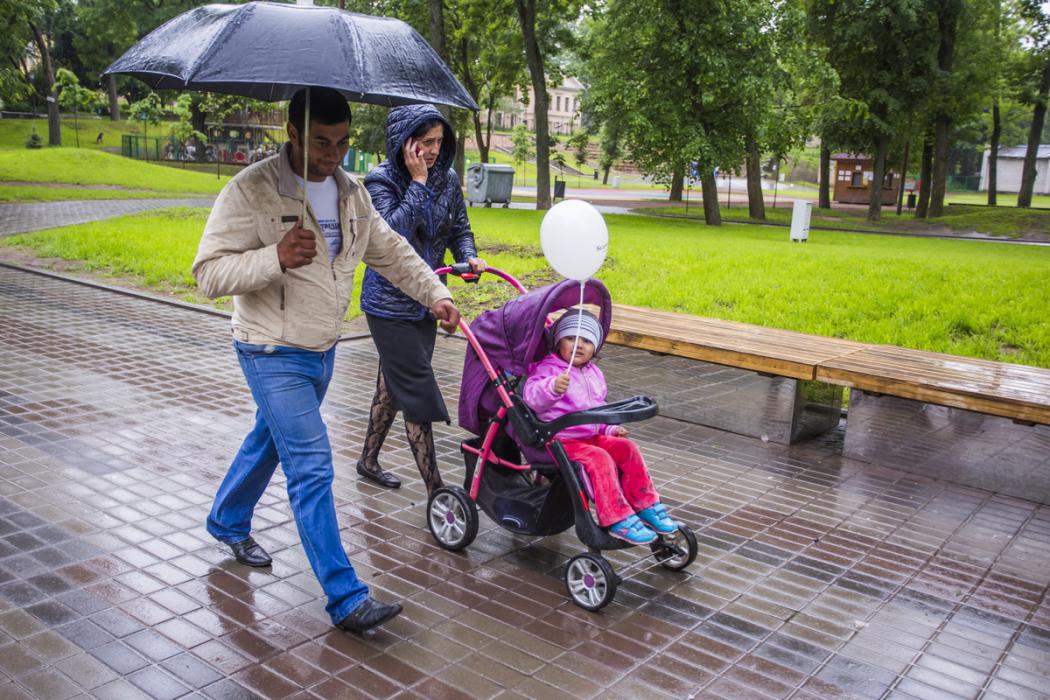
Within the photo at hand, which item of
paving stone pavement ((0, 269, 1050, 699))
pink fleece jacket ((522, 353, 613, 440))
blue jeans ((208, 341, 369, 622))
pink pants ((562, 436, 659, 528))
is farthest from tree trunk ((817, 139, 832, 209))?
blue jeans ((208, 341, 369, 622))

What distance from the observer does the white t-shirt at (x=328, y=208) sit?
12.2 feet

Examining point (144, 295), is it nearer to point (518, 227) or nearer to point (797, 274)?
point (797, 274)

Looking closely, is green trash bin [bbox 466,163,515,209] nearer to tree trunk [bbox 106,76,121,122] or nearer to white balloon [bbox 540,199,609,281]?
white balloon [bbox 540,199,609,281]

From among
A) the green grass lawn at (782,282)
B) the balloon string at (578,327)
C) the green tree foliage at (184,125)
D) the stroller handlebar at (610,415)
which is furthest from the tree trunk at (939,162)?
the stroller handlebar at (610,415)

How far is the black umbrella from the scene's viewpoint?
318 centimetres

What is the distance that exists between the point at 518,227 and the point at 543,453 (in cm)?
1601

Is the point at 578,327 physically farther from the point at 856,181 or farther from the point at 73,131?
the point at 73,131

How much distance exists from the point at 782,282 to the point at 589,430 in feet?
25.5

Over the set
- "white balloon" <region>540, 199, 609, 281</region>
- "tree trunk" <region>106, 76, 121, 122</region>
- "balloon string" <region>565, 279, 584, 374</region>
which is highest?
"tree trunk" <region>106, 76, 121, 122</region>

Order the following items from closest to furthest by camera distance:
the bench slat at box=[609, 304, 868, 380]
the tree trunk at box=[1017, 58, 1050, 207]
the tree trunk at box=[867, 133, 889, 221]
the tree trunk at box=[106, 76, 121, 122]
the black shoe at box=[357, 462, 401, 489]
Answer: the black shoe at box=[357, 462, 401, 489] → the bench slat at box=[609, 304, 868, 380] → the tree trunk at box=[867, 133, 889, 221] → the tree trunk at box=[1017, 58, 1050, 207] → the tree trunk at box=[106, 76, 121, 122]

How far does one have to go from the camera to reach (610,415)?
3.84 m

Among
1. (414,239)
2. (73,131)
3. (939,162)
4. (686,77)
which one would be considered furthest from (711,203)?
(73,131)

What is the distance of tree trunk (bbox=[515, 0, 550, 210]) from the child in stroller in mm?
22297

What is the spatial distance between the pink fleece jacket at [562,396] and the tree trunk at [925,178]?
33.6m
